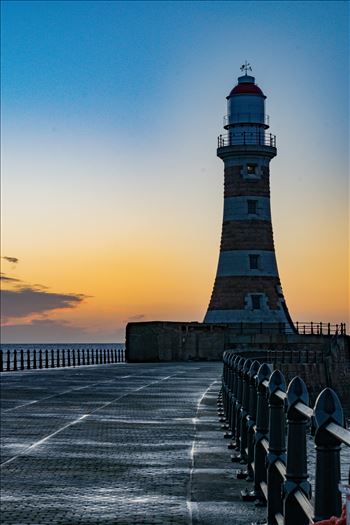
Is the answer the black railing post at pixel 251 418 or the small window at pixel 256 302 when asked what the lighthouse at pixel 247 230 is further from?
the black railing post at pixel 251 418

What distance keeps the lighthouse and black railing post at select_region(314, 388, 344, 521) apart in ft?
191

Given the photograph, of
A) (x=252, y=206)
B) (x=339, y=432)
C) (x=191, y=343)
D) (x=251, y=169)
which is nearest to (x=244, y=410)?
(x=339, y=432)

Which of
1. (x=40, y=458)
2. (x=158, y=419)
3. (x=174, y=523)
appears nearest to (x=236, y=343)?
(x=158, y=419)

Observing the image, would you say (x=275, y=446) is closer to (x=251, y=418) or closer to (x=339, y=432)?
(x=251, y=418)

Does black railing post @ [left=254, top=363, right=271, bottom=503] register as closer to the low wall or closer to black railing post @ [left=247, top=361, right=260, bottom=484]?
black railing post @ [left=247, top=361, right=260, bottom=484]

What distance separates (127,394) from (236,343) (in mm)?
36635

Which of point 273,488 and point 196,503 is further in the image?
point 196,503

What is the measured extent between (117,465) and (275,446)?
4.44 meters

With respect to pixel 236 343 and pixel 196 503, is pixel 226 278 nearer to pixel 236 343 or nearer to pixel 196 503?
pixel 236 343

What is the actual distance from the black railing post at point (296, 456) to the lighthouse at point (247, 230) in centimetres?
5701

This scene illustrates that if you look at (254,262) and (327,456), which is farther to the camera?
(254,262)

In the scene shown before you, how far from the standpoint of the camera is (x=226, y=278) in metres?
63.6

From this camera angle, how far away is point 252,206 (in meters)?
64.1

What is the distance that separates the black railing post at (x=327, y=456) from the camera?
4316mm
